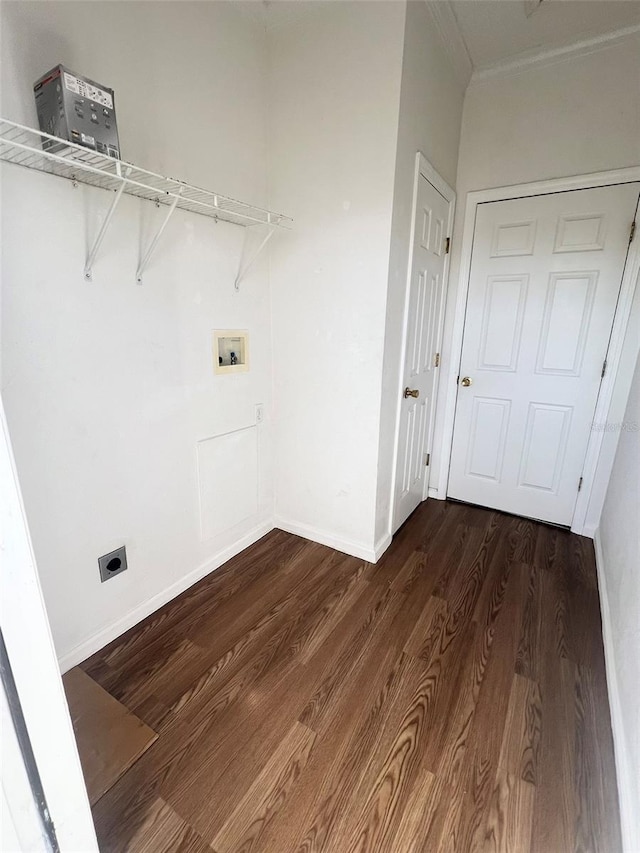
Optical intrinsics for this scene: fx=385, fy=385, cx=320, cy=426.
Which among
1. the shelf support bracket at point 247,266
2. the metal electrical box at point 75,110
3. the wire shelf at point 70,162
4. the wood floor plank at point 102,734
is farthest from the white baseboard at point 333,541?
the metal electrical box at point 75,110

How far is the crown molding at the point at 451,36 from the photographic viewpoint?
174 cm

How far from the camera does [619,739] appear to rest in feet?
4.01

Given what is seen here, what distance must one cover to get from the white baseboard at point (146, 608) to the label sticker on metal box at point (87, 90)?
183 centimetres

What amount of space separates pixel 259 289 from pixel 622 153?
2.07 metres

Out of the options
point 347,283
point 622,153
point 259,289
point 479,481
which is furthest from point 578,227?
point 259,289

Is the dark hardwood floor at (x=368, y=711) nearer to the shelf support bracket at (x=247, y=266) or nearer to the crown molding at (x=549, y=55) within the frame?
the shelf support bracket at (x=247, y=266)

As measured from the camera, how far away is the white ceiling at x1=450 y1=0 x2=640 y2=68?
5.84 feet

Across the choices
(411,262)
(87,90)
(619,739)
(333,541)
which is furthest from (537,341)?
(87,90)

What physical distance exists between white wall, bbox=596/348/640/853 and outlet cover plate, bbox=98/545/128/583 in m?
1.79

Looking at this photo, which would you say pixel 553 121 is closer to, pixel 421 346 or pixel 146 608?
pixel 421 346

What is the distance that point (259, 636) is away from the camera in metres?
1.66

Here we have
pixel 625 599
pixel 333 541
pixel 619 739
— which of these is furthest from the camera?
pixel 333 541

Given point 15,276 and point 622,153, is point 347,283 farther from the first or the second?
point 622,153

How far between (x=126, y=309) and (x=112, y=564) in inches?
40.1
